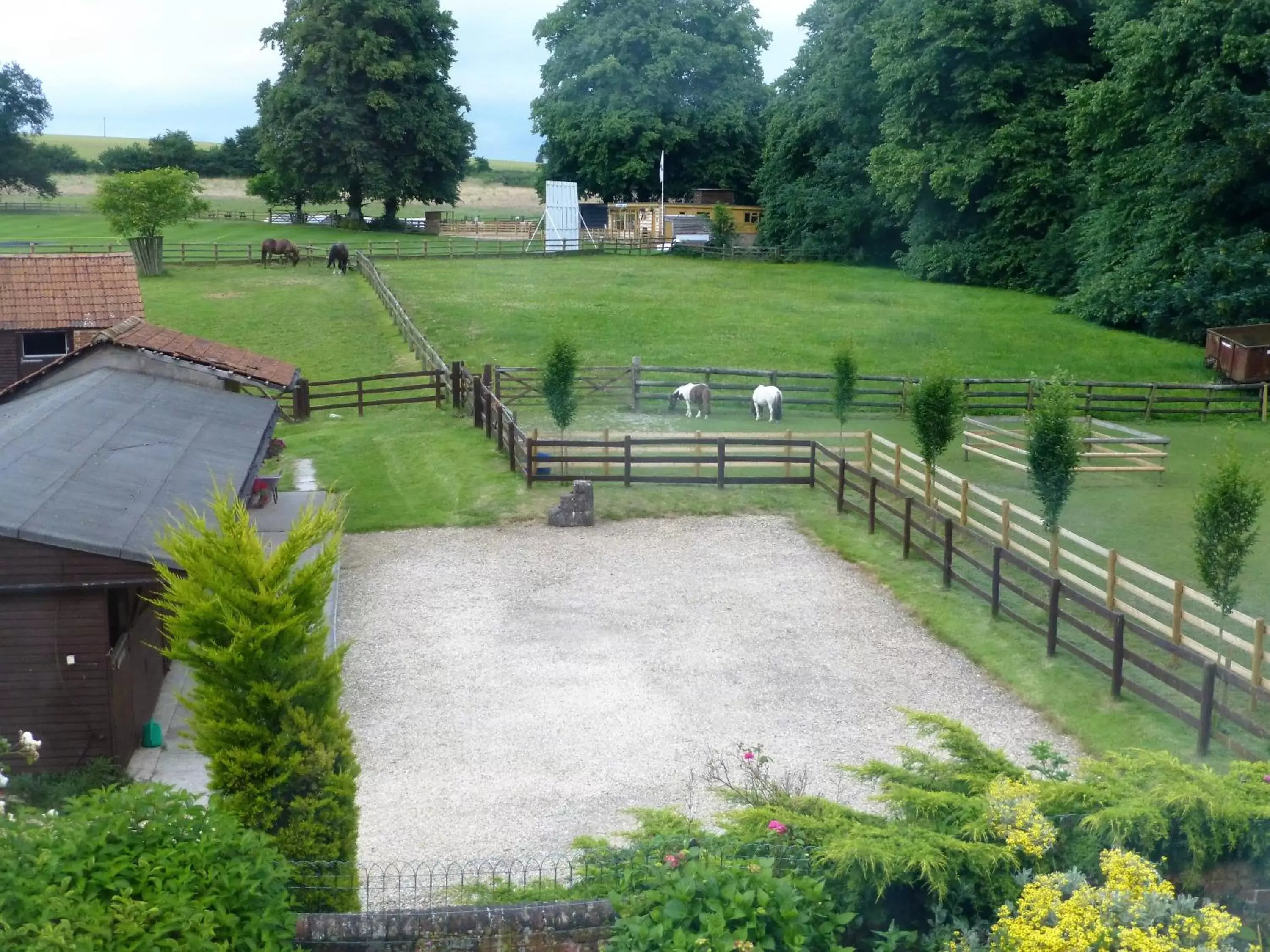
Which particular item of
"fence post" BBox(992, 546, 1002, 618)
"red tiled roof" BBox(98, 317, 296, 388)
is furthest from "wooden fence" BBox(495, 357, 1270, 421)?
"fence post" BBox(992, 546, 1002, 618)

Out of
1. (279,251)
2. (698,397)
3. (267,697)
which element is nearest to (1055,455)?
(267,697)

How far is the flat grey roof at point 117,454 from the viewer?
10.3 metres

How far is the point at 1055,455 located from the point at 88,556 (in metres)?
11.2

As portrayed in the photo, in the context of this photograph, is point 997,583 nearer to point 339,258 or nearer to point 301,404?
point 301,404

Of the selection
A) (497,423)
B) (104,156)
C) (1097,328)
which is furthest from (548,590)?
(104,156)

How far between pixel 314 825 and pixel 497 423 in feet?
53.4

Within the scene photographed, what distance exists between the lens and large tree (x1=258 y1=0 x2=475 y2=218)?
5775cm

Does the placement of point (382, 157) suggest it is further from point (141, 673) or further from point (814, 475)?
point (141, 673)

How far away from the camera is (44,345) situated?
22.0 metres

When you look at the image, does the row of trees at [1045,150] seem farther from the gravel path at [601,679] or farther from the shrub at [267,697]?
the shrub at [267,697]

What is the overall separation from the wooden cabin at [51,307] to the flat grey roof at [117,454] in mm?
4200

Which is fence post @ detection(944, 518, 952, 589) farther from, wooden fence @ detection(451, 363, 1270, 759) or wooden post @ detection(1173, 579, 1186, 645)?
wooden post @ detection(1173, 579, 1186, 645)

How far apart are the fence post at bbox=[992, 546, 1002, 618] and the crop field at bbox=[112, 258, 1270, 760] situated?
222mm

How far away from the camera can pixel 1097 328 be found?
37.7 metres
